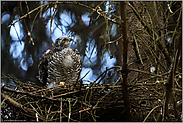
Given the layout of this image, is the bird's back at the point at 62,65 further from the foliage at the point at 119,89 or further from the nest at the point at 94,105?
the nest at the point at 94,105

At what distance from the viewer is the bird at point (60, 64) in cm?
251

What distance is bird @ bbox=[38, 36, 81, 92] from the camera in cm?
251

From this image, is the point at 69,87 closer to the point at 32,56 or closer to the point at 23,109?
the point at 23,109

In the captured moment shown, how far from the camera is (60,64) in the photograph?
8.20ft

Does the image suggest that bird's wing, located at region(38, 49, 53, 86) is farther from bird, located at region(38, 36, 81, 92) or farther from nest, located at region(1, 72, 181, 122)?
nest, located at region(1, 72, 181, 122)

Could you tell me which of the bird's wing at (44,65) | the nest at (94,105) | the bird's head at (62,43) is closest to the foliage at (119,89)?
the nest at (94,105)

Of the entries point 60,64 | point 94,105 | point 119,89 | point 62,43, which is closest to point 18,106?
point 94,105

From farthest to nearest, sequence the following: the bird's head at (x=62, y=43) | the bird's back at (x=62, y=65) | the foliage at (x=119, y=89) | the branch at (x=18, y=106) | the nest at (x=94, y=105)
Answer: the bird's head at (x=62, y=43), the bird's back at (x=62, y=65), the nest at (x=94, y=105), the branch at (x=18, y=106), the foliage at (x=119, y=89)

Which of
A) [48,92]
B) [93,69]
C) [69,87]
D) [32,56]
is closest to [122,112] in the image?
[69,87]

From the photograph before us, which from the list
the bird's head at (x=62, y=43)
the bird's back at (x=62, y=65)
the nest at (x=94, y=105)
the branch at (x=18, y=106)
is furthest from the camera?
the bird's head at (x=62, y=43)

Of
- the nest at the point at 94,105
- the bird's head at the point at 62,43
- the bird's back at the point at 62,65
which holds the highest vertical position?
the bird's head at the point at 62,43

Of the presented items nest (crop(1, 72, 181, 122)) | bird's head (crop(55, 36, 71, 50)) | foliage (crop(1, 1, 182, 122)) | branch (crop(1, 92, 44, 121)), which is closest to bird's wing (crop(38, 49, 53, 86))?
bird's head (crop(55, 36, 71, 50))

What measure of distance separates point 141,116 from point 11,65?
2375 mm

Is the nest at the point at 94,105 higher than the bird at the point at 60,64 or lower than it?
lower
